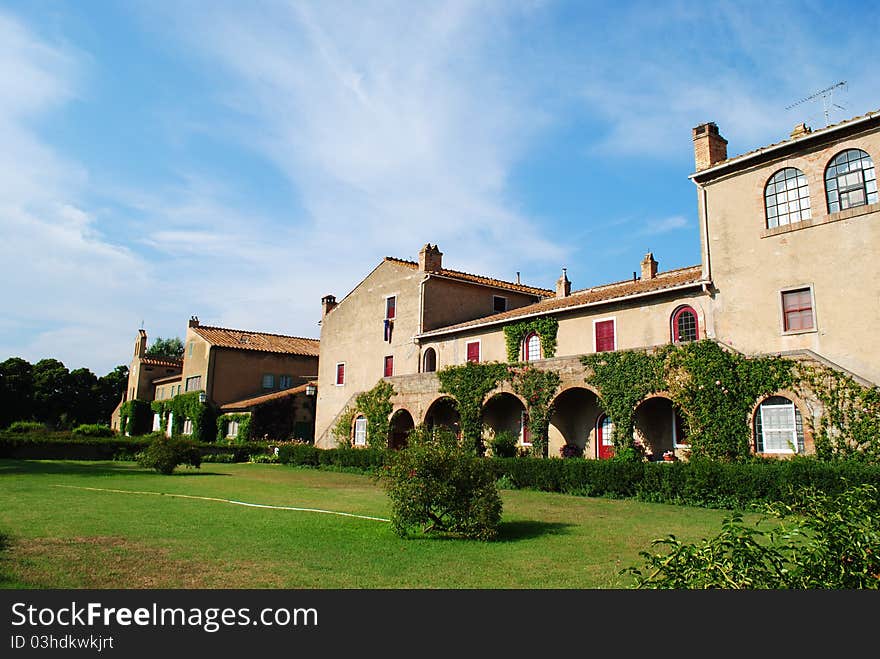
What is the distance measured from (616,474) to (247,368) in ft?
121

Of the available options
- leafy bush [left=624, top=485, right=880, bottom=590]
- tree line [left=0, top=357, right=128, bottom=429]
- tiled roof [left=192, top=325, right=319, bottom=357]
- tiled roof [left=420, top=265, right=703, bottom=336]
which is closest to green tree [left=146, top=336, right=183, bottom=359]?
tree line [left=0, top=357, right=128, bottom=429]

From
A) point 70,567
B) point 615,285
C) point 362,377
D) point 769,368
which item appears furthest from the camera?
point 362,377

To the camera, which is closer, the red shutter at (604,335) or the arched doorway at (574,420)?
the arched doorway at (574,420)

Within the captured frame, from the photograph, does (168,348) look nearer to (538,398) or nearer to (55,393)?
(55,393)

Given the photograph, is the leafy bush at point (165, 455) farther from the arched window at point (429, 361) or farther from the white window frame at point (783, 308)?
the white window frame at point (783, 308)

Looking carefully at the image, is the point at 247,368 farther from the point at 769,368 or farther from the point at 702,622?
the point at 702,622

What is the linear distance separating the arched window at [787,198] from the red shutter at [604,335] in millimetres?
6968

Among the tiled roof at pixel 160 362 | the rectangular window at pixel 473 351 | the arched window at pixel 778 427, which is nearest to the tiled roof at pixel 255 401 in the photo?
the rectangular window at pixel 473 351

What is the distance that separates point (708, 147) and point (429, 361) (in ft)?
57.0

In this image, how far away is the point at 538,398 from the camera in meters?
25.4

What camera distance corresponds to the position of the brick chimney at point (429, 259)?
116ft

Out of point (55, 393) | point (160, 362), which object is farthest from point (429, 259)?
point (55, 393)

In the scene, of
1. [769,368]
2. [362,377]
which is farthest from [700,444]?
[362,377]

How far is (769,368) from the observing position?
18969mm
